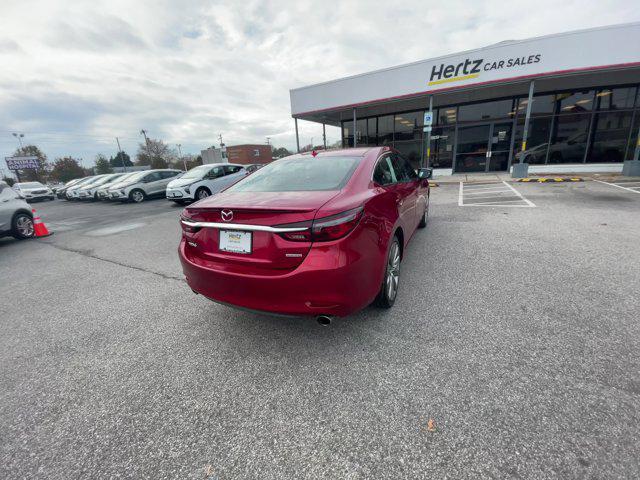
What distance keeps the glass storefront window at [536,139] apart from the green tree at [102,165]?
79367mm

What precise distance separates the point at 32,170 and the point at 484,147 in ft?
228

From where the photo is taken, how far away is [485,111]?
15453 mm

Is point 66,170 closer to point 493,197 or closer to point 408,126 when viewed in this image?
point 408,126

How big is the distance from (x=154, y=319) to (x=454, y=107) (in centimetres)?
1767

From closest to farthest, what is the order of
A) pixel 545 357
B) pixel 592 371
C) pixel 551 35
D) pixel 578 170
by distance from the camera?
pixel 592 371
pixel 545 357
pixel 551 35
pixel 578 170

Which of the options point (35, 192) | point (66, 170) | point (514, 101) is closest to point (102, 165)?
point (66, 170)

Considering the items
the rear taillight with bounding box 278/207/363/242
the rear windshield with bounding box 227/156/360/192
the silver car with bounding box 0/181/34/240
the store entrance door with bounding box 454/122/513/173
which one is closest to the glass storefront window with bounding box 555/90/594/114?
the store entrance door with bounding box 454/122/513/173

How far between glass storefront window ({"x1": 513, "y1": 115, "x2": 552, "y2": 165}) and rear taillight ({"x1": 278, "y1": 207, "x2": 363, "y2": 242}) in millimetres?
16433

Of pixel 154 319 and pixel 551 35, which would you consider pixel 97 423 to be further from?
pixel 551 35

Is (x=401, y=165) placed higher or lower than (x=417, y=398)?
higher

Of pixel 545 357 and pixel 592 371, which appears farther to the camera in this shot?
pixel 545 357

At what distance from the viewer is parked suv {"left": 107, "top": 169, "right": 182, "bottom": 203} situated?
14.4m

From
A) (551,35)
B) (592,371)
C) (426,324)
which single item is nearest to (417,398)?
(426,324)

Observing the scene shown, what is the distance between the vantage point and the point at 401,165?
4109 millimetres
